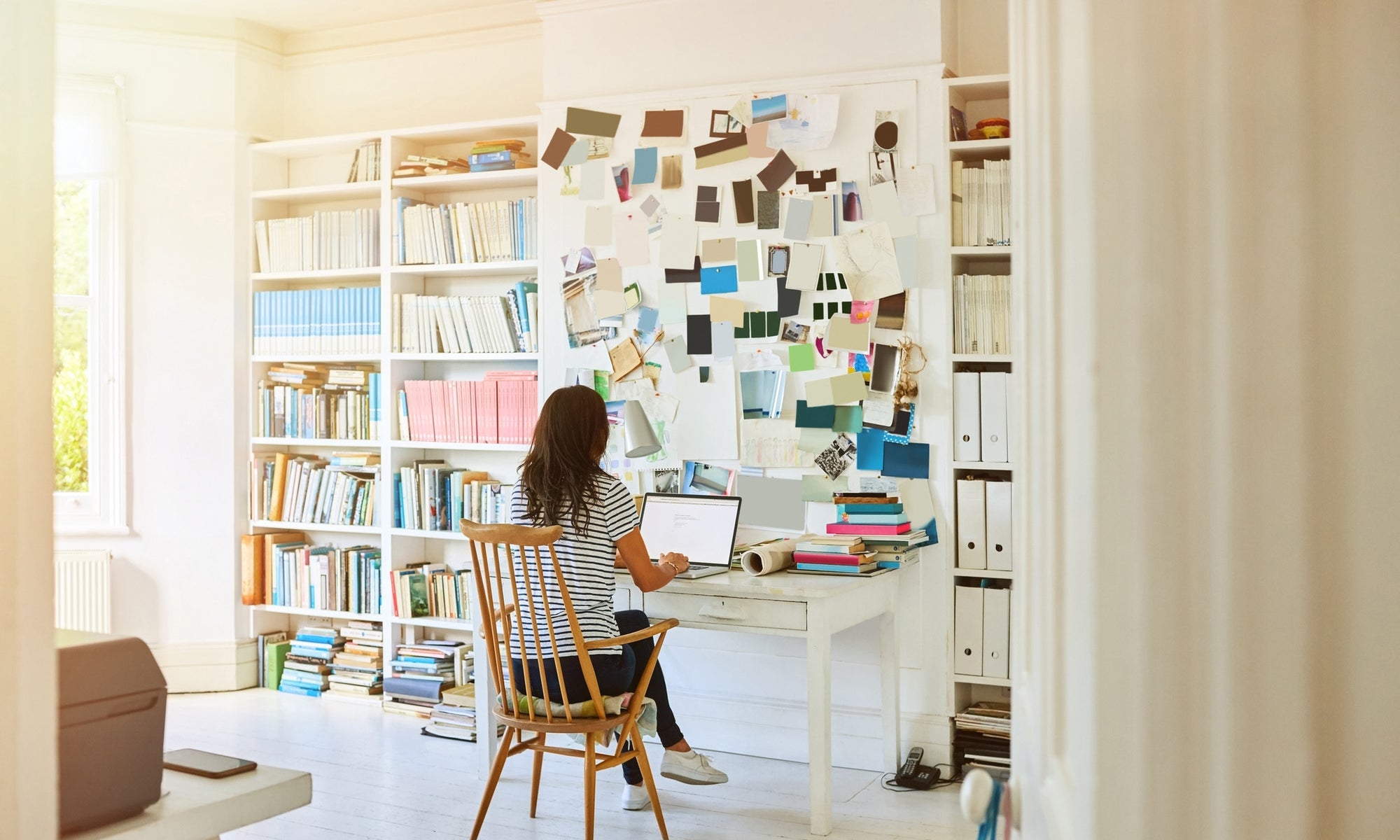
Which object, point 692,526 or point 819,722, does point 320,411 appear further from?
point 819,722

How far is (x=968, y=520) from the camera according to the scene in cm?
377

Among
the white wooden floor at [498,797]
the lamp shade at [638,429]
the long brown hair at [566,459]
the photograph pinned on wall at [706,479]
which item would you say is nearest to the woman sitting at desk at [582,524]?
the long brown hair at [566,459]

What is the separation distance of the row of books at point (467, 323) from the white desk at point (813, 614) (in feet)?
4.39

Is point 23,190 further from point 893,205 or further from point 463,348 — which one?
point 463,348

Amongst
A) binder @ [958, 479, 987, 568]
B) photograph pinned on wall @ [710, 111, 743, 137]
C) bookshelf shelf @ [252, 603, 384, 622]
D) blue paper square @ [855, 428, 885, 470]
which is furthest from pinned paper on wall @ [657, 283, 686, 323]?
bookshelf shelf @ [252, 603, 384, 622]

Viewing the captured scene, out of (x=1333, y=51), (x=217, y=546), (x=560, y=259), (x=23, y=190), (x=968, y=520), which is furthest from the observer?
(x=217, y=546)

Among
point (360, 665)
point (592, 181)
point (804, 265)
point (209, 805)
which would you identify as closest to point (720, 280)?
point (804, 265)

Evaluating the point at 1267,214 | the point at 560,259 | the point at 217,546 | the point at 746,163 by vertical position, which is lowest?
the point at 217,546

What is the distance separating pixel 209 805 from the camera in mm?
1643

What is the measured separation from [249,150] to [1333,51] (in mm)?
5434

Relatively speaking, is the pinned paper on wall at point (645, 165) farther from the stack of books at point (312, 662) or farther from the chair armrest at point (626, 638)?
the stack of books at point (312, 662)

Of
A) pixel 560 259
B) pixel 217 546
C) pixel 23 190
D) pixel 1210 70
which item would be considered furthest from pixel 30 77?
pixel 217 546

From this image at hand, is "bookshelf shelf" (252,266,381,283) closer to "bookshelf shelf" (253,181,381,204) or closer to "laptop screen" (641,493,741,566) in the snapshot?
"bookshelf shelf" (253,181,381,204)

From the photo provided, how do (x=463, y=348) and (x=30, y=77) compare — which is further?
Result: (x=463, y=348)
